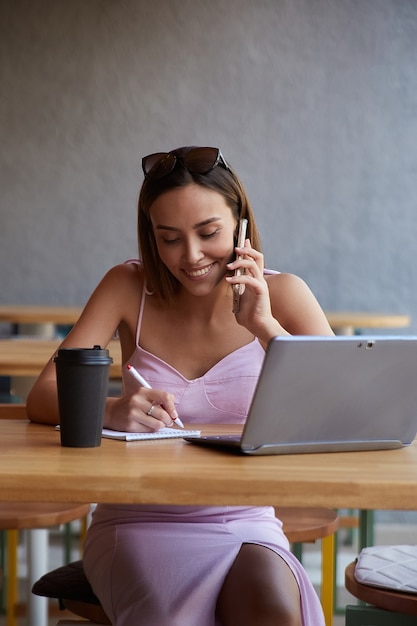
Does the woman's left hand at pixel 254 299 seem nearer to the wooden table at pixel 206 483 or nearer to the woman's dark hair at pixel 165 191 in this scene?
the woman's dark hair at pixel 165 191

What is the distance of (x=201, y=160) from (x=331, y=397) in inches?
27.5

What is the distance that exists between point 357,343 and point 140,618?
51 cm

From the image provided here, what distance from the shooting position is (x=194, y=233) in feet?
6.05

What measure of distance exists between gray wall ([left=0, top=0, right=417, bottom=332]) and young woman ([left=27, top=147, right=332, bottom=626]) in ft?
12.0

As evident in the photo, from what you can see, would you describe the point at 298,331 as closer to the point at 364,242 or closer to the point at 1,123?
the point at 364,242

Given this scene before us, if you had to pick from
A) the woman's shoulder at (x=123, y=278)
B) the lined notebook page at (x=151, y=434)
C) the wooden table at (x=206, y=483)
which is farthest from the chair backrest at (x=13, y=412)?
the wooden table at (x=206, y=483)

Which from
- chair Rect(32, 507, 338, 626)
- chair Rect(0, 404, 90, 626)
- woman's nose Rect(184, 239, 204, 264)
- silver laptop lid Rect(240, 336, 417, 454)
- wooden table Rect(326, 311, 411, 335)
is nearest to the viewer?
silver laptop lid Rect(240, 336, 417, 454)

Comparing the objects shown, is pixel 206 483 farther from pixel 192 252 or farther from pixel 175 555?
pixel 192 252

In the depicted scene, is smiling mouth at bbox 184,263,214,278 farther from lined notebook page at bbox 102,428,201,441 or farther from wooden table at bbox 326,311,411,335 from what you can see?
wooden table at bbox 326,311,411,335

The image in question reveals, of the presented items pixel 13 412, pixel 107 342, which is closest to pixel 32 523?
pixel 13 412

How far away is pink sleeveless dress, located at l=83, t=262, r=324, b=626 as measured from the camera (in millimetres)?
1428

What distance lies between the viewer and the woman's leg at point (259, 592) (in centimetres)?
131

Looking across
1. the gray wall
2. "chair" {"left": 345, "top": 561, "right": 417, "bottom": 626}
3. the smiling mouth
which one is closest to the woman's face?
the smiling mouth

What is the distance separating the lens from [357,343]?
1.29 m
